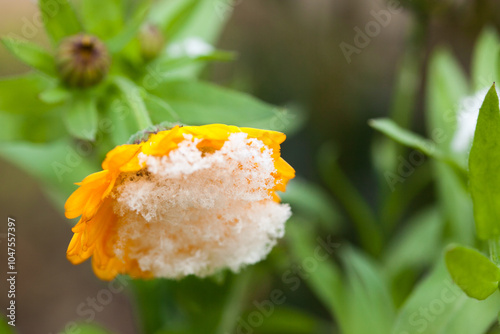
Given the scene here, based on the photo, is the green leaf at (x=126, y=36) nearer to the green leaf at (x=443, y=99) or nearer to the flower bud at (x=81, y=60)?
the flower bud at (x=81, y=60)

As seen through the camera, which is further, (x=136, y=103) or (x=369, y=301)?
(x=369, y=301)

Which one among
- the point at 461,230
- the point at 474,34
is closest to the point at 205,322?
the point at 461,230

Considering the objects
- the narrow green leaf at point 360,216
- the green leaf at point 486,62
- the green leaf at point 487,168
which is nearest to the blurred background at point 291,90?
the narrow green leaf at point 360,216

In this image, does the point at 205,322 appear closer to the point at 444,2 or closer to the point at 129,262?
the point at 129,262

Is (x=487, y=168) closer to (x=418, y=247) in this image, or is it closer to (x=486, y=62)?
(x=486, y=62)

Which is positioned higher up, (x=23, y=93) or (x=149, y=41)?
(x=149, y=41)

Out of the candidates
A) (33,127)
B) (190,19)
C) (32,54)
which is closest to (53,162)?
(33,127)

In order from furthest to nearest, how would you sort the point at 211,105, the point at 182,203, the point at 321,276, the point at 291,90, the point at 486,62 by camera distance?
1. the point at 291,90
2. the point at 321,276
3. the point at 486,62
4. the point at 211,105
5. the point at 182,203
